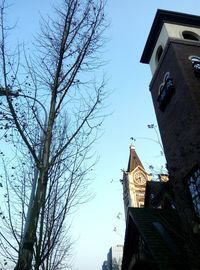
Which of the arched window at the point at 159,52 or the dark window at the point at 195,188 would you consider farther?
the arched window at the point at 159,52

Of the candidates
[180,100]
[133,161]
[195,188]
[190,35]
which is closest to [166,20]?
[190,35]

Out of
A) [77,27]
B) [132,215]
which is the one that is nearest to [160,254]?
[132,215]

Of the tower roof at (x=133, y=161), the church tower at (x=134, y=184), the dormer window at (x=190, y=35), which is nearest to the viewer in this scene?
the dormer window at (x=190, y=35)

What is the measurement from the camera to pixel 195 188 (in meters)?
11.0

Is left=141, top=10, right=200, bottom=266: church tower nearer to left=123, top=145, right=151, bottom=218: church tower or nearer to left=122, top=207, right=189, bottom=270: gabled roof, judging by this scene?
left=122, top=207, right=189, bottom=270: gabled roof

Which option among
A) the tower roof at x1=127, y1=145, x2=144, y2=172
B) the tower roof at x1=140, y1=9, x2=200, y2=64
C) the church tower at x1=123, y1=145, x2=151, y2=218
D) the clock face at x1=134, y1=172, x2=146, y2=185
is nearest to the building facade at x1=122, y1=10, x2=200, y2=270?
the tower roof at x1=140, y1=9, x2=200, y2=64

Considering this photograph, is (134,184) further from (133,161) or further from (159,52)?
(159,52)

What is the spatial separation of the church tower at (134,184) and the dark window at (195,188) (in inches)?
1257

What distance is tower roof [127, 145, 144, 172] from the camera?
47.5 m

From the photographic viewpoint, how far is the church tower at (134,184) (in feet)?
142

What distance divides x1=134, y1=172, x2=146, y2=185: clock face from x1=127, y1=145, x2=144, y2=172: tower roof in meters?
1.20

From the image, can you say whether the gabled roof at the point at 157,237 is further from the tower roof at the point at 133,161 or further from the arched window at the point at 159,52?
the tower roof at the point at 133,161

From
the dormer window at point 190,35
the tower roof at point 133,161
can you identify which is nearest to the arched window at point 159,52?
the dormer window at point 190,35

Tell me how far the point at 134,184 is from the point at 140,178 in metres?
1.63
